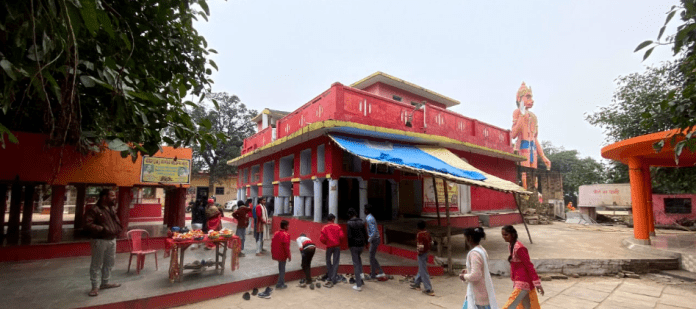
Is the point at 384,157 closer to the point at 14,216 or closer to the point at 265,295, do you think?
the point at 265,295

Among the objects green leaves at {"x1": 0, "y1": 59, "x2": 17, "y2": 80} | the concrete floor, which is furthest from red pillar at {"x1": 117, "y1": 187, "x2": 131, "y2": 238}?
green leaves at {"x1": 0, "y1": 59, "x2": 17, "y2": 80}

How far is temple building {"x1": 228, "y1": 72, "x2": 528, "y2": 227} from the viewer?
9.27 metres

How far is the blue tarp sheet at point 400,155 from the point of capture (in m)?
8.32

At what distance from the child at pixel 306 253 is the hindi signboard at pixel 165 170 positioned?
21.0 ft

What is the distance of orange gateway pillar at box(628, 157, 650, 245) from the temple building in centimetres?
368

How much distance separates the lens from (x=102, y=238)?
5.57 metres

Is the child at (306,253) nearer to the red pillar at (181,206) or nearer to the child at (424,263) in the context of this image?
the child at (424,263)

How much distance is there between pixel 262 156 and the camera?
1527cm

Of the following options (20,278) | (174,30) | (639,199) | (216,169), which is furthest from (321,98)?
(216,169)

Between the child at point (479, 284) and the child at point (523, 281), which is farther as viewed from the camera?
the child at point (523, 281)

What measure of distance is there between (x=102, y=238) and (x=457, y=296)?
654 centimetres

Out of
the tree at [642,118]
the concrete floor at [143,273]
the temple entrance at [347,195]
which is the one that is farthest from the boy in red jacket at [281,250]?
the tree at [642,118]

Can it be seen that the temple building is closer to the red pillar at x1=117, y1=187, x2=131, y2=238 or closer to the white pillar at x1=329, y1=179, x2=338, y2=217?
the white pillar at x1=329, y1=179, x2=338, y2=217

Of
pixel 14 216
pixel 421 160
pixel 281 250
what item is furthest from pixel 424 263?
pixel 14 216
